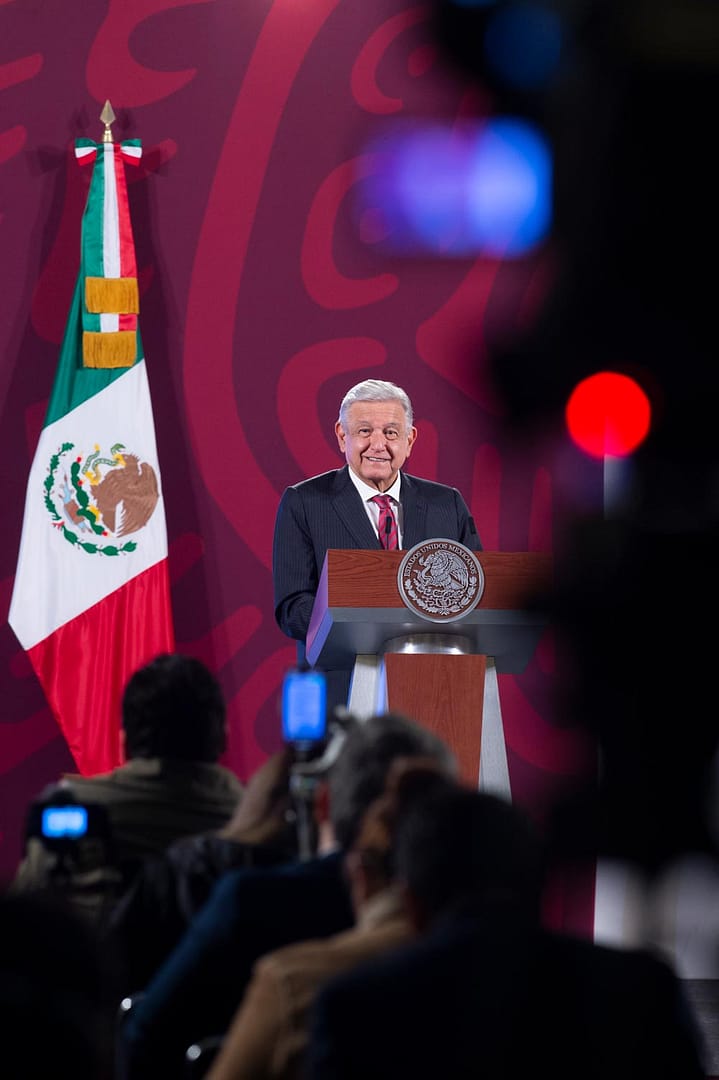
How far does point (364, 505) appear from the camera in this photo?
4.70 meters

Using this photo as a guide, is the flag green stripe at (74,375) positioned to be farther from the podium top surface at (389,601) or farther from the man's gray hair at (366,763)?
the man's gray hair at (366,763)

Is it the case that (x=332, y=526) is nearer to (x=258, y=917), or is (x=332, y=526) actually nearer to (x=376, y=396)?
(x=376, y=396)

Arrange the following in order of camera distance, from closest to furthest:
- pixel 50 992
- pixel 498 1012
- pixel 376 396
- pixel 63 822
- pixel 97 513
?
pixel 50 992, pixel 498 1012, pixel 63 822, pixel 376 396, pixel 97 513

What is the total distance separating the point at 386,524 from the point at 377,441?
28 centimetres

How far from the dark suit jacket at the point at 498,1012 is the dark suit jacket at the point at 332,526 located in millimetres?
2986

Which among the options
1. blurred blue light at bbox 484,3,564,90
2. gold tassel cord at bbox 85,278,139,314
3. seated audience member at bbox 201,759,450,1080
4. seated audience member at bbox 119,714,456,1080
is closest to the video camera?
seated audience member at bbox 119,714,456,1080

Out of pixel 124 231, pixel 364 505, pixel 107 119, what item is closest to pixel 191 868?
pixel 364 505

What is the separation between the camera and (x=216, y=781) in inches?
102

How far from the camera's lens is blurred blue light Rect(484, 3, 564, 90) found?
3.99 feet

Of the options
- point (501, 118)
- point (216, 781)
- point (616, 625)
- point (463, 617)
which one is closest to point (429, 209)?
point (501, 118)

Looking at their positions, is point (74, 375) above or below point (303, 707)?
above

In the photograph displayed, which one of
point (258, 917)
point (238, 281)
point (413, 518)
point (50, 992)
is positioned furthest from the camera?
point (238, 281)

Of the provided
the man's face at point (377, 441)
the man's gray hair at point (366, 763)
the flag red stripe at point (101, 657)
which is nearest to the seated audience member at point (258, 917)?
the man's gray hair at point (366, 763)

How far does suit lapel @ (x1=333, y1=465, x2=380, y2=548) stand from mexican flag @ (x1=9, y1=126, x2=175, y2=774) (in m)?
1.46
